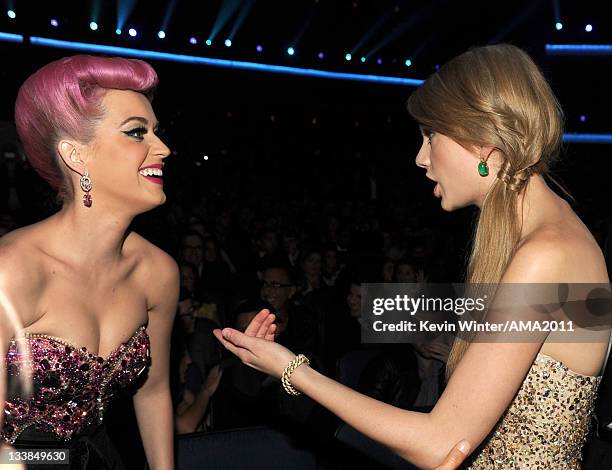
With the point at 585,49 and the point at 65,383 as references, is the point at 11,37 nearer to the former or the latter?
the point at 585,49

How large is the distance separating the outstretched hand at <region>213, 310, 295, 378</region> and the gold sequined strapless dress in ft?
1.94

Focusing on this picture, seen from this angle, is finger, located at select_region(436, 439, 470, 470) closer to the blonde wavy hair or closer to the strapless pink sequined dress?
the blonde wavy hair

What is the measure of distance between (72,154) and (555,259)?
4.50 ft

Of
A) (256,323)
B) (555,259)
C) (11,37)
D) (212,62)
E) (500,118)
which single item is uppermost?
(500,118)

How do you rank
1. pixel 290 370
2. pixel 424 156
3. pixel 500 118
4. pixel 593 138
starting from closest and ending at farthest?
pixel 500 118, pixel 290 370, pixel 424 156, pixel 593 138

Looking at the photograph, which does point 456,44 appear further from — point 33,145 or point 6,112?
point 33,145

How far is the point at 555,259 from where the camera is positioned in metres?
1.54

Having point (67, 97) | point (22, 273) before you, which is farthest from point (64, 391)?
point (67, 97)

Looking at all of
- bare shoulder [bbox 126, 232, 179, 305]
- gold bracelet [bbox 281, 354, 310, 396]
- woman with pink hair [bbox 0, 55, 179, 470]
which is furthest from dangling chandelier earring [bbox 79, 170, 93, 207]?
gold bracelet [bbox 281, 354, 310, 396]

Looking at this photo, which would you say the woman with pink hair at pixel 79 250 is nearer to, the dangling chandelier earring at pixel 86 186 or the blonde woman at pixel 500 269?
the dangling chandelier earring at pixel 86 186

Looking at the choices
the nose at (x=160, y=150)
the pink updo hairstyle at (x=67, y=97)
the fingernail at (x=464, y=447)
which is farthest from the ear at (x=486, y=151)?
the pink updo hairstyle at (x=67, y=97)

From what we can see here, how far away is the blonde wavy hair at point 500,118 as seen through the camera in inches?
63.2

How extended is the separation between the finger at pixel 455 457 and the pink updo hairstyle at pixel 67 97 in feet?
4.31

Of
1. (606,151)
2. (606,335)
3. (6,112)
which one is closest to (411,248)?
(606,335)
